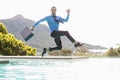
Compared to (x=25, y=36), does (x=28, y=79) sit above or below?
below

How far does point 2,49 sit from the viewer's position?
54.3 meters

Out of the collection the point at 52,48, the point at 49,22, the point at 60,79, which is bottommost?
the point at 60,79

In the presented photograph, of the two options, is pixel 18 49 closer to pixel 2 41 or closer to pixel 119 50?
pixel 2 41

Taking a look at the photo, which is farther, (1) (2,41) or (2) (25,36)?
(1) (2,41)

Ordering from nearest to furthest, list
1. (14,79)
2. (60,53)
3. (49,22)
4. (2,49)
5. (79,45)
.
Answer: (49,22) < (79,45) < (14,79) < (2,49) < (60,53)

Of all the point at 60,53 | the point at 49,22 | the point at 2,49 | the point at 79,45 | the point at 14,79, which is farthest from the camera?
the point at 60,53

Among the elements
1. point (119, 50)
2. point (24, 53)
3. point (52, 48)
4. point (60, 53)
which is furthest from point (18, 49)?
point (52, 48)

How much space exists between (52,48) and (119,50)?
5865cm

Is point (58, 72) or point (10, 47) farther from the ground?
point (10, 47)

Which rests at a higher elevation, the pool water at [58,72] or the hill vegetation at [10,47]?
the hill vegetation at [10,47]

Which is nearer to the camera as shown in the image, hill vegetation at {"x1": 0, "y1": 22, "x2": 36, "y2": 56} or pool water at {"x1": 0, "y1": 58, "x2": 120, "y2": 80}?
pool water at {"x1": 0, "y1": 58, "x2": 120, "y2": 80}

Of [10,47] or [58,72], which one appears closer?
[58,72]

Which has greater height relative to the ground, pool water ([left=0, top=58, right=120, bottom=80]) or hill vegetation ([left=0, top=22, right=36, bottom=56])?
hill vegetation ([left=0, top=22, right=36, bottom=56])

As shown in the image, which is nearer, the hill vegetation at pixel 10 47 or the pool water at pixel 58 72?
the pool water at pixel 58 72
